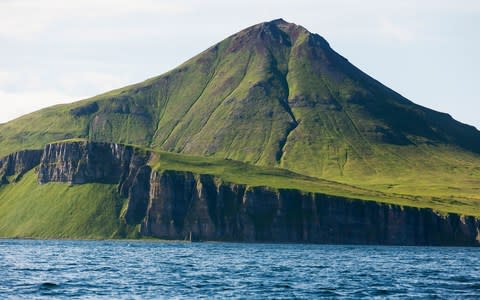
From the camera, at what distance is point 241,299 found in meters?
94.9

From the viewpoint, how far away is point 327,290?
106250 mm

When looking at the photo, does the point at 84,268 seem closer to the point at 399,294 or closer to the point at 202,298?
the point at 202,298

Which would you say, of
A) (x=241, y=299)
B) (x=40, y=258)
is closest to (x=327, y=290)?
(x=241, y=299)

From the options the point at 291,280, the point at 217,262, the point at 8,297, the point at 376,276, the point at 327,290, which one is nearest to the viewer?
the point at 8,297

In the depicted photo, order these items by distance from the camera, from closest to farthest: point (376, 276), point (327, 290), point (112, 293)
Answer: point (112, 293) < point (327, 290) < point (376, 276)

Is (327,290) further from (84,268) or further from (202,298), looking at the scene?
(84,268)

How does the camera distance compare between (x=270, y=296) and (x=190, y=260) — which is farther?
(x=190, y=260)

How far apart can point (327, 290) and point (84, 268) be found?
48707mm

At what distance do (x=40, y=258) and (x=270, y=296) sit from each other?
275 ft

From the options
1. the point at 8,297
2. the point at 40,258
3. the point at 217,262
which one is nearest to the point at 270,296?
the point at 8,297

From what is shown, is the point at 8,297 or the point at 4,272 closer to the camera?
the point at 8,297

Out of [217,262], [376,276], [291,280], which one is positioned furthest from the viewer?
[217,262]

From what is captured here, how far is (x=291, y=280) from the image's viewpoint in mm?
120750

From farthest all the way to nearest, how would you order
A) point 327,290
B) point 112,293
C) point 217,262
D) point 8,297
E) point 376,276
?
point 217,262 → point 376,276 → point 327,290 → point 112,293 → point 8,297
